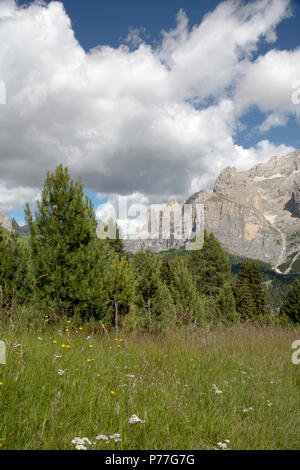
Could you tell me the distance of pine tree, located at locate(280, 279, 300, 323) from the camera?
112 feet

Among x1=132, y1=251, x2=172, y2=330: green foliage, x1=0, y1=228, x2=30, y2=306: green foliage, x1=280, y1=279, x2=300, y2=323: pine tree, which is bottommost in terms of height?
x1=280, y1=279, x2=300, y2=323: pine tree

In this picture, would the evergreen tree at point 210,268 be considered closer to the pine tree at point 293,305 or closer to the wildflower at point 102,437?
the pine tree at point 293,305

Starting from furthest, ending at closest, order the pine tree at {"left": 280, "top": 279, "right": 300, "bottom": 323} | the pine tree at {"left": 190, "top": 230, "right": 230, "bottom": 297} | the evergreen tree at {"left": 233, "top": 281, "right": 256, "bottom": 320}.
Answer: the evergreen tree at {"left": 233, "top": 281, "right": 256, "bottom": 320} < the pine tree at {"left": 280, "top": 279, "right": 300, "bottom": 323} < the pine tree at {"left": 190, "top": 230, "right": 230, "bottom": 297}

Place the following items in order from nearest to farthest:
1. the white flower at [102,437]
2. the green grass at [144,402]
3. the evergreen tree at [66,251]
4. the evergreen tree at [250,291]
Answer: the white flower at [102,437] < the green grass at [144,402] < the evergreen tree at [66,251] < the evergreen tree at [250,291]

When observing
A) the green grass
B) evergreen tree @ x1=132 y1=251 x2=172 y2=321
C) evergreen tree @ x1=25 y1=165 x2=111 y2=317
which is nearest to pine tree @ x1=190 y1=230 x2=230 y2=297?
evergreen tree @ x1=132 y1=251 x2=172 y2=321

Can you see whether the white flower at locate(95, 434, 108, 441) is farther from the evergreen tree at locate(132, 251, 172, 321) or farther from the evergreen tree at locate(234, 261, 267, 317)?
the evergreen tree at locate(234, 261, 267, 317)

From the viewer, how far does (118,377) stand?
3.27 metres

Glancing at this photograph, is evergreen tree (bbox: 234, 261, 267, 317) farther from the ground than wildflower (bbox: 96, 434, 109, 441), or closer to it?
closer to it

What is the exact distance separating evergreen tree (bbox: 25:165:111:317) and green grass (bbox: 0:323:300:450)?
263 cm

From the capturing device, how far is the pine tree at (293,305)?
3406cm

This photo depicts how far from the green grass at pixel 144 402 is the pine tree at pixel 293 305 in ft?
113

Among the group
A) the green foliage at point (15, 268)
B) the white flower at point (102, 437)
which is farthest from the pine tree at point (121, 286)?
the white flower at point (102, 437)
